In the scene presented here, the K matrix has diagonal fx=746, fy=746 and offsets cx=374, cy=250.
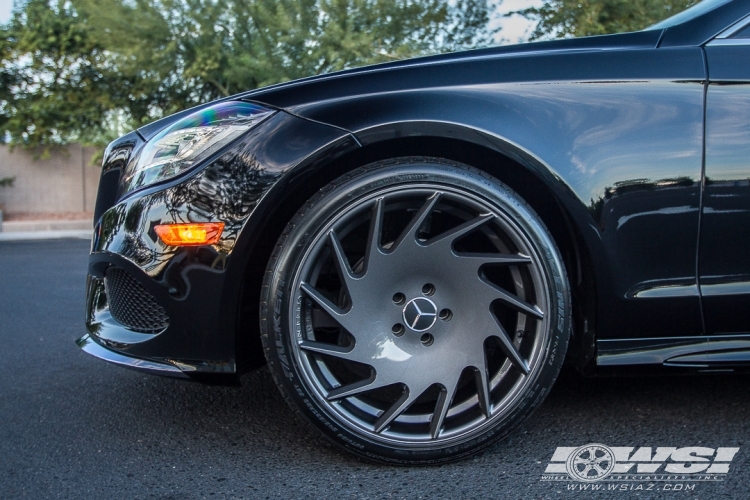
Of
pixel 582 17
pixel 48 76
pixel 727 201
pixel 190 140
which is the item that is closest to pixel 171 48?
pixel 48 76

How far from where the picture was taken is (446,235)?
1.97 m

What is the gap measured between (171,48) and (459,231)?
1243cm

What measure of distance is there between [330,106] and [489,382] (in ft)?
2.81

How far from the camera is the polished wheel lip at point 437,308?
6.32 feet

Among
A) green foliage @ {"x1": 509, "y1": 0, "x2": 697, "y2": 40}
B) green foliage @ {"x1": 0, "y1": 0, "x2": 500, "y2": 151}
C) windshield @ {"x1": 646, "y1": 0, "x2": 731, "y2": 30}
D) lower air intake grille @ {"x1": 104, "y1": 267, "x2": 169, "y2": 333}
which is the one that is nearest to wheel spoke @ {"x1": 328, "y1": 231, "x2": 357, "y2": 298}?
lower air intake grille @ {"x1": 104, "y1": 267, "x2": 169, "y2": 333}

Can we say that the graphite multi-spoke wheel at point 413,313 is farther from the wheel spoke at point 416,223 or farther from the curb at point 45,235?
the curb at point 45,235

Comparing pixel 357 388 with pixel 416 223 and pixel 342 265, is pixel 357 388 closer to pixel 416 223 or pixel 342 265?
pixel 342 265

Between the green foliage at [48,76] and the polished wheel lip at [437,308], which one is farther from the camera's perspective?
the green foliage at [48,76]

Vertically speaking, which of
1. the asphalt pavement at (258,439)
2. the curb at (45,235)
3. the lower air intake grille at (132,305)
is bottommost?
the curb at (45,235)

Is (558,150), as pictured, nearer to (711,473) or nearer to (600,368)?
(600,368)

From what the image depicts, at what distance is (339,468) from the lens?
201cm

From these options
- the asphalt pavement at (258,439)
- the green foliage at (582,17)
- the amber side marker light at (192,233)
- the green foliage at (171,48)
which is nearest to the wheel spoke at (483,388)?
the asphalt pavement at (258,439)

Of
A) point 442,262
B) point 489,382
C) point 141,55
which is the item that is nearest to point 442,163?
point 442,262

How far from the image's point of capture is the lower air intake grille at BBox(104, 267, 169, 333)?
205 cm
